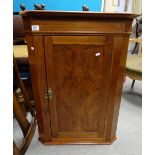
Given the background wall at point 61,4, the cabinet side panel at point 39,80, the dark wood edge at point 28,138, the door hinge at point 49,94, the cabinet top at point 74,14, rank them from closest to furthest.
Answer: the cabinet top at point 74,14
the cabinet side panel at point 39,80
the door hinge at point 49,94
the dark wood edge at point 28,138
the background wall at point 61,4

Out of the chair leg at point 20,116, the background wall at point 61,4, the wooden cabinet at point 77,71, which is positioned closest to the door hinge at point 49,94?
the wooden cabinet at point 77,71

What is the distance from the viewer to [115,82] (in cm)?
118

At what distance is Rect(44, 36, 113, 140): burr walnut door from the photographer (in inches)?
41.6

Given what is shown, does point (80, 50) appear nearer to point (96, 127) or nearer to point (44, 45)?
point (44, 45)

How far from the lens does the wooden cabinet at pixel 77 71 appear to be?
99 cm

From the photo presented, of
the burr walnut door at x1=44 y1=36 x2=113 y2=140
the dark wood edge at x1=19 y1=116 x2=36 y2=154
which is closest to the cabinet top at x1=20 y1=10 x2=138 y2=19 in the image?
the burr walnut door at x1=44 y1=36 x2=113 y2=140

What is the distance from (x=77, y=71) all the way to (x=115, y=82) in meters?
0.28

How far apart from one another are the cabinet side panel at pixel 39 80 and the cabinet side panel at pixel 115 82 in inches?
18.0

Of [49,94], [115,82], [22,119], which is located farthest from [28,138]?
[115,82]

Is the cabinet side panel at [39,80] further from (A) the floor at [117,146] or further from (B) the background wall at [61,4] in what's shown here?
(B) the background wall at [61,4]

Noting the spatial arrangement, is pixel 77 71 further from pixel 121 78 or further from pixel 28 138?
pixel 28 138

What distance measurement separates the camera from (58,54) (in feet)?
3.53
